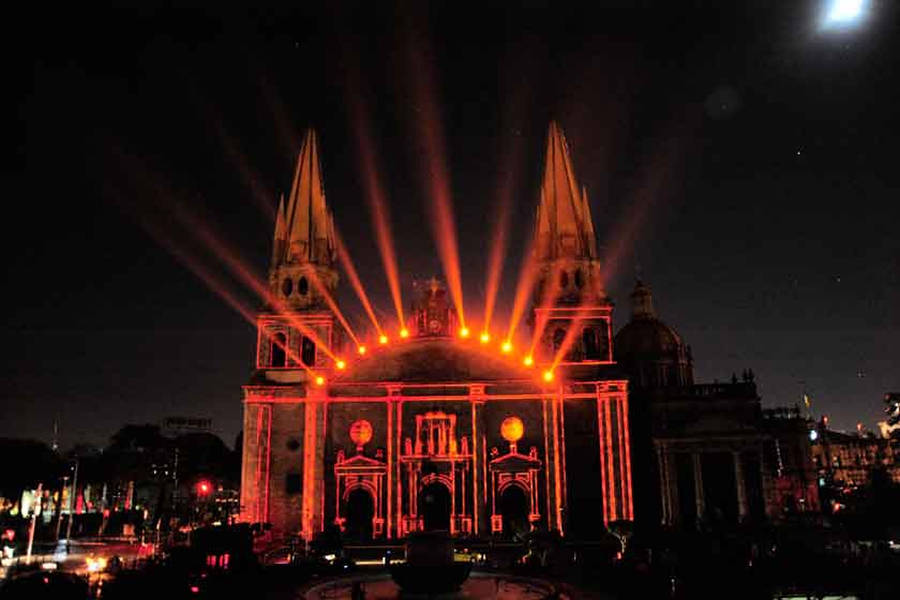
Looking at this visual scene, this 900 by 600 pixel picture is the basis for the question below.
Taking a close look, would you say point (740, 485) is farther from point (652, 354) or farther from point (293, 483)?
point (293, 483)

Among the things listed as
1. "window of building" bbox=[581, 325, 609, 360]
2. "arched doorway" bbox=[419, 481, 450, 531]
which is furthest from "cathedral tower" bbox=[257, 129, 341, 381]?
"window of building" bbox=[581, 325, 609, 360]

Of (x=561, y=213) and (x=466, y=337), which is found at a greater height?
(x=561, y=213)

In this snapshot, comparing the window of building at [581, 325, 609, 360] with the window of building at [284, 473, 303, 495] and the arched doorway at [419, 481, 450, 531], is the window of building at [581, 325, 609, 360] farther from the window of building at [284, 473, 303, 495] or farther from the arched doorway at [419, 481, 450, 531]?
the window of building at [284, 473, 303, 495]

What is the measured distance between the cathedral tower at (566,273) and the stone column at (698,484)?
8023 millimetres

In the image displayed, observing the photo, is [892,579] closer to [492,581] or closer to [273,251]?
[492,581]

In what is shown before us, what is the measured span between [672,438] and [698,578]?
25147 millimetres

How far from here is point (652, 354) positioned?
62188 mm

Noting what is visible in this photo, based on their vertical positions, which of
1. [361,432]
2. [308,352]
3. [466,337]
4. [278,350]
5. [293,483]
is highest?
[466,337]

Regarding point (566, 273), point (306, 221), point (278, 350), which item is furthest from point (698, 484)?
point (306, 221)

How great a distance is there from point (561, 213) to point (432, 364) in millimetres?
12869

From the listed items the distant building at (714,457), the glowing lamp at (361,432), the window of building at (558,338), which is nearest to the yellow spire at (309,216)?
the glowing lamp at (361,432)

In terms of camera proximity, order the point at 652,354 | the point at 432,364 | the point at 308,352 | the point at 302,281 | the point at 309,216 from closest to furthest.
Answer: the point at 432,364
the point at 308,352
the point at 302,281
the point at 309,216
the point at 652,354

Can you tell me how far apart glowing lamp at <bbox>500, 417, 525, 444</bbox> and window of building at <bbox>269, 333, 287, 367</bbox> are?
13811mm

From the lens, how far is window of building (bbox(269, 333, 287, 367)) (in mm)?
46156
